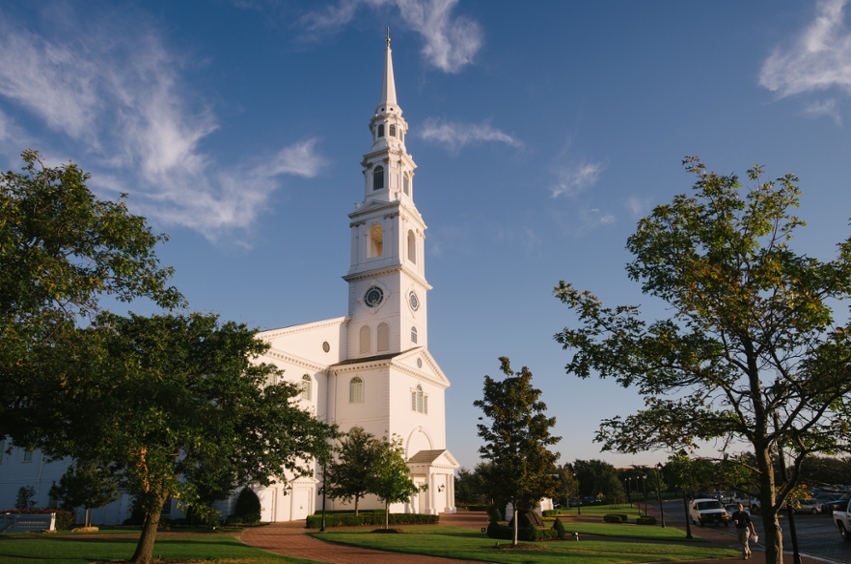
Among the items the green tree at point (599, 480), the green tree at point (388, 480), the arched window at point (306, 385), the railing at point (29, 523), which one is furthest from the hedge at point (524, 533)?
the green tree at point (599, 480)

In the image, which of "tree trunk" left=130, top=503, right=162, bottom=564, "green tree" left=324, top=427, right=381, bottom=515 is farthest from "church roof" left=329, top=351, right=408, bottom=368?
"tree trunk" left=130, top=503, right=162, bottom=564

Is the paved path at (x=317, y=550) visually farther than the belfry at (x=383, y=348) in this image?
No

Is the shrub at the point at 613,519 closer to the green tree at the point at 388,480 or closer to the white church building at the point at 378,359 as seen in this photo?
the white church building at the point at 378,359

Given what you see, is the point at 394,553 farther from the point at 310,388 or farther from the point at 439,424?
the point at 439,424

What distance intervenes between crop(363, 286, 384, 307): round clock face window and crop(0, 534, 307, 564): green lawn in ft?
90.2

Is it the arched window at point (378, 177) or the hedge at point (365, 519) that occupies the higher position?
the arched window at point (378, 177)

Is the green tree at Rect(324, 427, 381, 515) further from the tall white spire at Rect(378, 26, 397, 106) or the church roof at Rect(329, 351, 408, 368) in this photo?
the tall white spire at Rect(378, 26, 397, 106)

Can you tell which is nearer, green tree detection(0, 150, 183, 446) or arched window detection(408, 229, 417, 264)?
green tree detection(0, 150, 183, 446)

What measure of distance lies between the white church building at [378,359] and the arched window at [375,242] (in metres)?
0.10

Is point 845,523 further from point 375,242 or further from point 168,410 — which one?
point 375,242

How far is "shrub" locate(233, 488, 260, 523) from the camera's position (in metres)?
34.5

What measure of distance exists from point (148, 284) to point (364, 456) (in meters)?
23.1

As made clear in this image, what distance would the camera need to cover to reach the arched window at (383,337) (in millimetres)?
49000

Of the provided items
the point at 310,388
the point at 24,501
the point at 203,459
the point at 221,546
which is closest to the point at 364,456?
the point at 310,388
